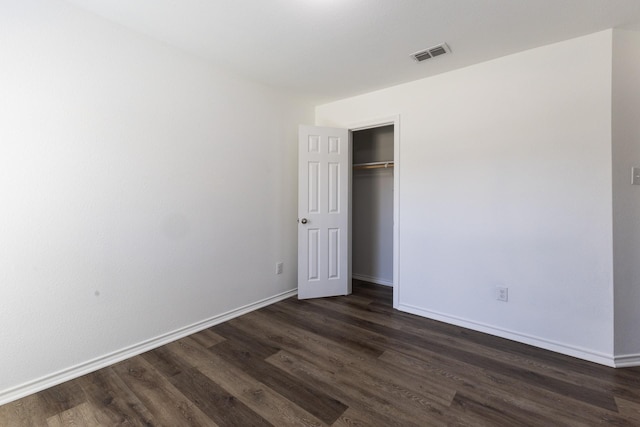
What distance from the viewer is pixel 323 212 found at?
3242mm

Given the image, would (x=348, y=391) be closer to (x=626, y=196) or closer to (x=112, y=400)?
(x=112, y=400)

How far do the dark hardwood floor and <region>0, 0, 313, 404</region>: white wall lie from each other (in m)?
0.31

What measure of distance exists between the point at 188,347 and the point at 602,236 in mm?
3209

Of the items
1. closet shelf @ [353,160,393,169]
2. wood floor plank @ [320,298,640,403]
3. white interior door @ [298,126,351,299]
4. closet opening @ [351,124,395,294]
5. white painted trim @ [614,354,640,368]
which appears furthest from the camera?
closet opening @ [351,124,395,294]

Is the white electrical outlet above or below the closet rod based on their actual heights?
below

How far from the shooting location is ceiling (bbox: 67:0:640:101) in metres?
1.73

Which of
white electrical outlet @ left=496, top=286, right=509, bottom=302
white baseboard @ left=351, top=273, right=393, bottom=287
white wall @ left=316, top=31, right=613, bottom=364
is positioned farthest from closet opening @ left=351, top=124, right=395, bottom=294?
white electrical outlet @ left=496, top=286, right=509, bottom=302

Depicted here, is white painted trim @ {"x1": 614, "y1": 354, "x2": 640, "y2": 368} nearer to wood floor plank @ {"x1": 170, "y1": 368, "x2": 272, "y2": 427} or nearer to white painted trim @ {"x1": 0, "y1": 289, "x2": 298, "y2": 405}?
wood floor plank @ {"x1": 170, "y1": 368, "x2": 272, "y2": 427}

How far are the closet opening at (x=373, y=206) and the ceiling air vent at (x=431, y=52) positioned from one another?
4.49 feet

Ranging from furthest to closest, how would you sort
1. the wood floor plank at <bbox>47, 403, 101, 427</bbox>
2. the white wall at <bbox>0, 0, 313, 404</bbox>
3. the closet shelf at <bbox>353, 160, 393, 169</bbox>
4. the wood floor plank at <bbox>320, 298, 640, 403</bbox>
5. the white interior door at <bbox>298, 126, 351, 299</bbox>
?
the closet shelf at <bbox>353, 160, 393, 169</bbox>, the white interior door at <bbox>298, 126, 351, 299</bbox>, the wood floor plank at <bbox>320, 298, 640, 403</bbox>, the white wall at <bbox>0, 0, 313, 404</bbox>, the wood floor plank at <bbox>47, 403, 101, 427</bbox>

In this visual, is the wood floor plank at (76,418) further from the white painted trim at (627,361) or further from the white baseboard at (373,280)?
the white painted trim at (627,361)

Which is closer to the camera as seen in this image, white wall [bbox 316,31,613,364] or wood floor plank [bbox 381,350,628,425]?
wood floor plank [bbox 381,350,628,425]

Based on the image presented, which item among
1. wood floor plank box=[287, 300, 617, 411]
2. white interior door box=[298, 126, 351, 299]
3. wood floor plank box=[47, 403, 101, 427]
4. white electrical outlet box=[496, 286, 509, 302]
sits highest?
white interior door box=[298, 126, 351, 299]

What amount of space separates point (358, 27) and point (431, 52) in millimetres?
705
